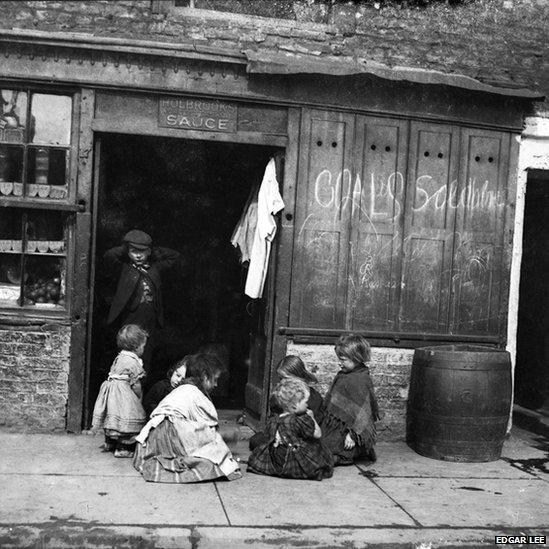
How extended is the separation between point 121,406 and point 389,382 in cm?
Answer: 259

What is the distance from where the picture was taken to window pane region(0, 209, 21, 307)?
7.25 m

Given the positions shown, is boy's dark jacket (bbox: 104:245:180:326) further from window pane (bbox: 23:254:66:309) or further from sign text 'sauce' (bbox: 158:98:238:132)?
sign text 'sauce' (bbox: 158:98:238:132)

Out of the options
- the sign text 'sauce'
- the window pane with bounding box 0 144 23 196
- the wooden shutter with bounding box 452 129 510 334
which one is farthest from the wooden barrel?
the window pane with bounding box 0 144 23 196

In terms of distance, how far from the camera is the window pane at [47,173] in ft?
23.6

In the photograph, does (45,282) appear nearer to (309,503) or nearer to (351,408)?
(351,408)

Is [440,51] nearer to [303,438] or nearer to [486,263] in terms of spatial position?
[486,263]

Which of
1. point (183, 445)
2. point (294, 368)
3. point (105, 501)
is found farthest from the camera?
point (294, 368)

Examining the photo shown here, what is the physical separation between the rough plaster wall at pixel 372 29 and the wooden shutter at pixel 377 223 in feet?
2.53

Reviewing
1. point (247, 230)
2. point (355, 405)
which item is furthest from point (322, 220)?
point (355, 405)

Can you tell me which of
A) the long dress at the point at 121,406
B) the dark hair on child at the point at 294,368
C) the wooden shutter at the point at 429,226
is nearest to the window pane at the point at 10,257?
the long dress at the point at 121,406

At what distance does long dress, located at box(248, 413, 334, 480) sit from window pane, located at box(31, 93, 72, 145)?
124 inches

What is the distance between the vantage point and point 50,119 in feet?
23.6

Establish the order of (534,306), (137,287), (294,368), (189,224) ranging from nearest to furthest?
(294,368)
(137,287)
(534,306)
(189,224)

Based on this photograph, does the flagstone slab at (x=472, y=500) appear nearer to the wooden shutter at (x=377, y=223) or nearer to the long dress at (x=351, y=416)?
the long dress at (x=351, y=416)
